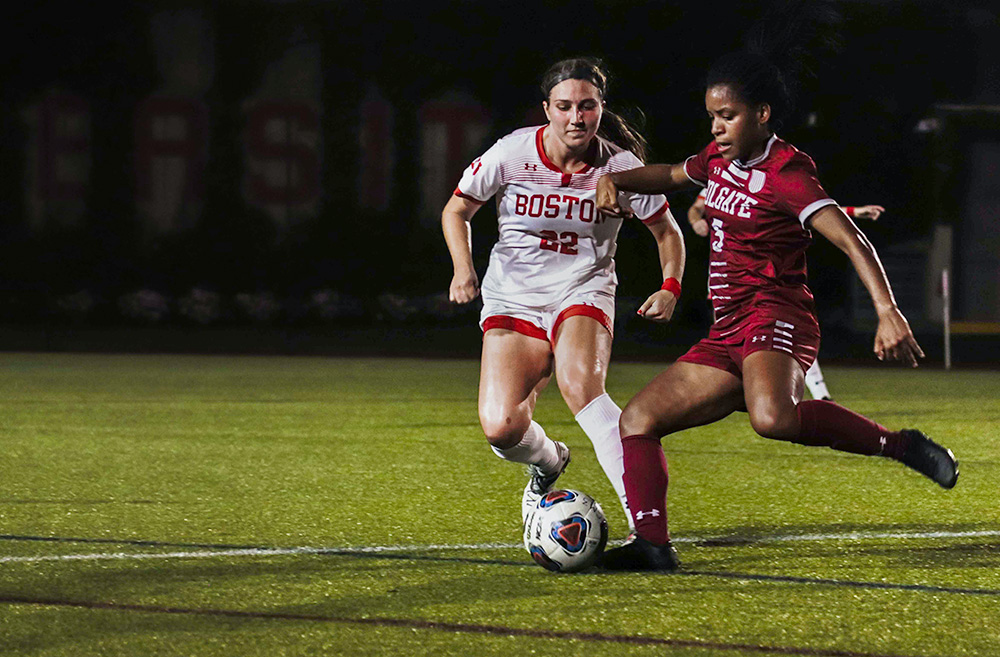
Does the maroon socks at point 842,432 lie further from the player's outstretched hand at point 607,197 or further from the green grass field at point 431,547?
the player's outstretched hand at point 607,197

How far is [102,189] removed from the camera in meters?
27.8

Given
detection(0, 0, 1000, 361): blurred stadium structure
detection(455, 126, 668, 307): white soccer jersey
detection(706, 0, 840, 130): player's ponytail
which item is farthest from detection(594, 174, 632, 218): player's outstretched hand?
detection(0, 0, 1000, 361): blurred stadium structure

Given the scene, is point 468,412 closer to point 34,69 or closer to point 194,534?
point 194,534

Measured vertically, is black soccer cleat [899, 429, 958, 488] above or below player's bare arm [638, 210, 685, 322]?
below

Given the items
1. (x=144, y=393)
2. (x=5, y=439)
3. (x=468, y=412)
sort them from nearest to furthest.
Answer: (x=5, y=439), (x=468, y=412), (x=144, y=393)

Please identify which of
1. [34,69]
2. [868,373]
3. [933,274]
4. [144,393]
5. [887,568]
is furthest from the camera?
[34,69]

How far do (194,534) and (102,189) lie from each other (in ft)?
75.1

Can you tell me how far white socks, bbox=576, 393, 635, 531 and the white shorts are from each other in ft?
1.44

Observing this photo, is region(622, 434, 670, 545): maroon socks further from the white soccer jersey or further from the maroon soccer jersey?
the white soccer jersey

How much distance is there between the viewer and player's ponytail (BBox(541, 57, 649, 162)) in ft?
19.6

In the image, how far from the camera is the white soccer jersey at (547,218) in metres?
6.12

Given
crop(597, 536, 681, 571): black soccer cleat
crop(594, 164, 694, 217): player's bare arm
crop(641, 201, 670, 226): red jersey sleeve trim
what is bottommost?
crop(597, 536, 681, 571): black soccer cleat

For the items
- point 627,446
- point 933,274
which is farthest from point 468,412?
point 933,274

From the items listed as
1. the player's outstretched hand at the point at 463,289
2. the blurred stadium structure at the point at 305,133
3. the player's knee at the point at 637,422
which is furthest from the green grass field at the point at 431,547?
the blurred stadium structure at the point at 305,133
